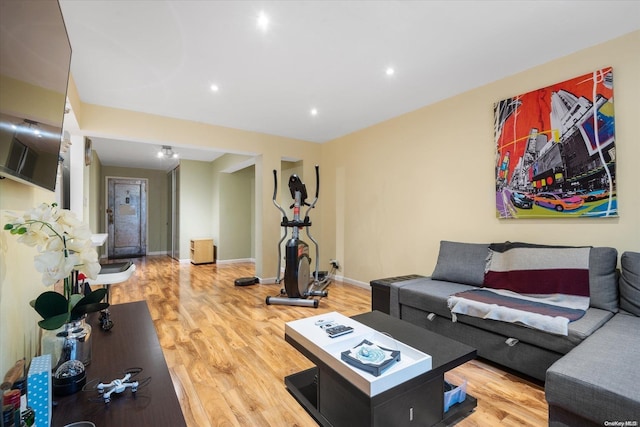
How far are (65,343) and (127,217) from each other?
820cm

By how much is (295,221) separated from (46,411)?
3256mm

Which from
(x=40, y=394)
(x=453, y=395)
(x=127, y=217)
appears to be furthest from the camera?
(x=127, y=217)

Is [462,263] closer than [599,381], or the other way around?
[599,381]

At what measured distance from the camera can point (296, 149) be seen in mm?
5285

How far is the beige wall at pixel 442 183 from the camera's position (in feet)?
7.31

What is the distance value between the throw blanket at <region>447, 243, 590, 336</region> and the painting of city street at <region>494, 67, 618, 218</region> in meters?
0.41

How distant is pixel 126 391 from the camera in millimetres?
927

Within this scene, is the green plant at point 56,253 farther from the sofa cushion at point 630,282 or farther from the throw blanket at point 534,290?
the sofa cushion at point 630,282

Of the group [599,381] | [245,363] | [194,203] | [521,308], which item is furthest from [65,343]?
[194,203]

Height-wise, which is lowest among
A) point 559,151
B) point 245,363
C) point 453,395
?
point 245,363

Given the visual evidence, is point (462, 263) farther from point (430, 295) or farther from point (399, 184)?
point (399, 184)

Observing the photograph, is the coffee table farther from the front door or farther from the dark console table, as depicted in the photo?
the front door

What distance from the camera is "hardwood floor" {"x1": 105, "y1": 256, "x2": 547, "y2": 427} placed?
5.48 feet

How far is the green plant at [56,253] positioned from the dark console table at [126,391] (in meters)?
0.24
